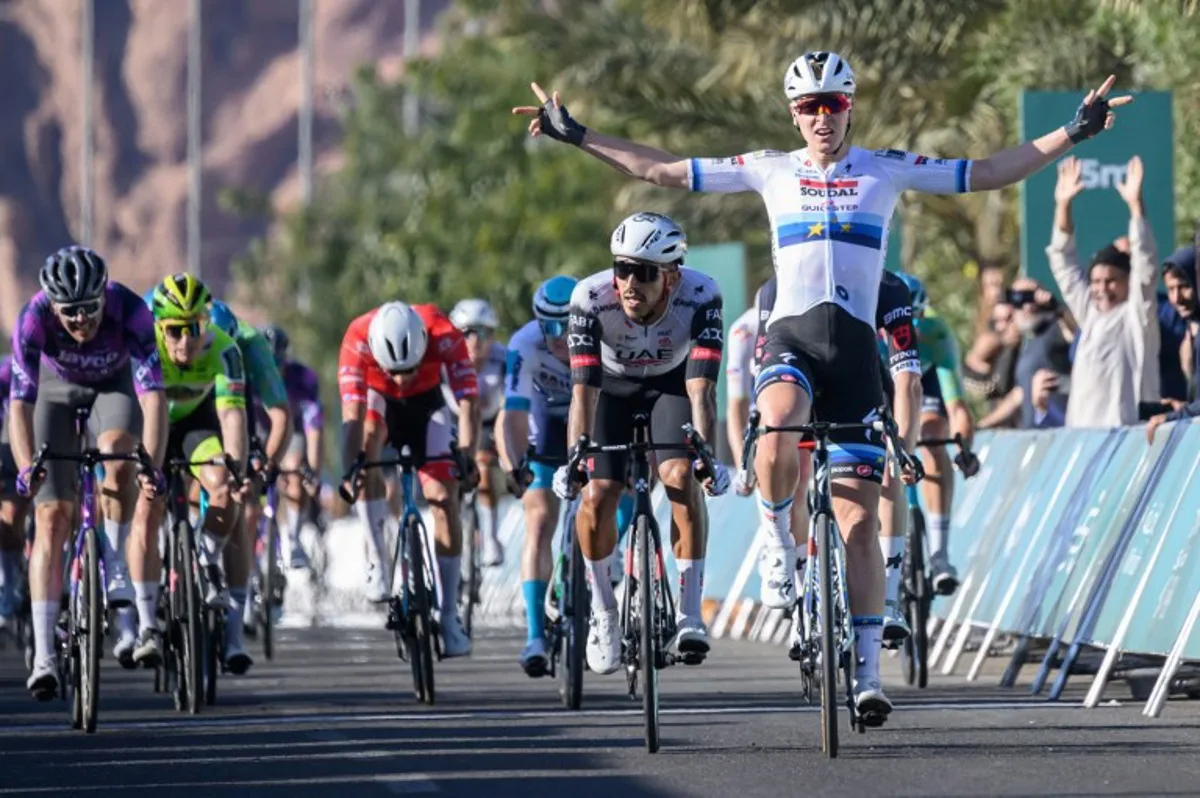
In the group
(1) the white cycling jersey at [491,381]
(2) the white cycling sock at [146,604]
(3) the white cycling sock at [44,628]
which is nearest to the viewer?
(3) the white cycling sock at [44,628]

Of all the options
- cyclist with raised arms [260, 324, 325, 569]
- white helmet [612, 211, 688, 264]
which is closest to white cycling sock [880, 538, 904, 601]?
white helmet [612, 211, 688, 264]

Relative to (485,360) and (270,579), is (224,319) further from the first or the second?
(485,360)

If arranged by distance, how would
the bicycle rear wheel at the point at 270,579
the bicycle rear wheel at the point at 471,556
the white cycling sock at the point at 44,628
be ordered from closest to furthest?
the white cycling sock at the point at 44,628, the bicycle rear wheel at the point at 270,579, the bicycle rear wheel at the point at 471,556

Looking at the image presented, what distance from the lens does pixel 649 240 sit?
12.4 m

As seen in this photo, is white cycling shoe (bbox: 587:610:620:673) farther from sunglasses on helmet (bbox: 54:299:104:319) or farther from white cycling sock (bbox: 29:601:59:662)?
sunglasses on helmet (bbox: 54:299:104:319)

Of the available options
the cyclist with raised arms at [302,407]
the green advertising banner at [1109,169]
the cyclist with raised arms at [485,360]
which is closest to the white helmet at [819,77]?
the green advertising banner at [1109,169]

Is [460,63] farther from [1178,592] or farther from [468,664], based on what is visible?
[1178,592]

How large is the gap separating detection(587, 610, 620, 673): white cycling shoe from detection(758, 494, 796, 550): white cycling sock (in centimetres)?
116

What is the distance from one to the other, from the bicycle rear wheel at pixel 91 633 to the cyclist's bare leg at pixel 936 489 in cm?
517

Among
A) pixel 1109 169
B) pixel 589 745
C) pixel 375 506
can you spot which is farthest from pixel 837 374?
pixel 1109 169

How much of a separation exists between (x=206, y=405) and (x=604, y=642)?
12.4 feet

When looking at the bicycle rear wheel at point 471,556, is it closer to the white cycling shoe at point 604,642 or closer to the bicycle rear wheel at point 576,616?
the bicycle rear wheel at point 576,616

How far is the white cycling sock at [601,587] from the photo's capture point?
13.1 meters

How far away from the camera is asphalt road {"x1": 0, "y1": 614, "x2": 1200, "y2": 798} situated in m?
10.6
